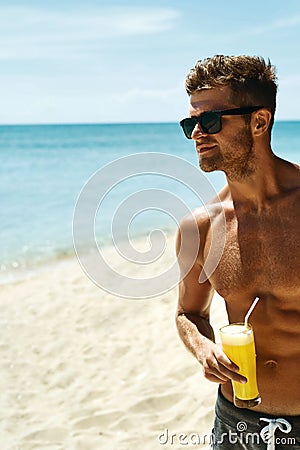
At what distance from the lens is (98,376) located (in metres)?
5.39

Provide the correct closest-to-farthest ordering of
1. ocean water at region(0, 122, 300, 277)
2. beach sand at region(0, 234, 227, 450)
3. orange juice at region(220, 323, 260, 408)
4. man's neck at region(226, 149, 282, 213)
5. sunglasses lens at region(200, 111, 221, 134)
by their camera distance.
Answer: orange juice at region(220, 323, 260, 408) → sunglasses lens at region(200, 111, 221, 134) → man's neck at region(226, 149, 282, 213) → beach sand at region(0, 234, 227, 450) → ocean water at region(0, 122, 300, 277)

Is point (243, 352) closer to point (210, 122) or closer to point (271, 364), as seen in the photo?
point (271, 364)

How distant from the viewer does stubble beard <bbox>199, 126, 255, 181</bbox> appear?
2.26 m

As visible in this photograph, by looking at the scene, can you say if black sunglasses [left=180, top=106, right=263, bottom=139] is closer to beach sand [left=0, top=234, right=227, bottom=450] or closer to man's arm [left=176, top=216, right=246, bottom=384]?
man's arm [left=176, top=216, right=246, bottom=384]

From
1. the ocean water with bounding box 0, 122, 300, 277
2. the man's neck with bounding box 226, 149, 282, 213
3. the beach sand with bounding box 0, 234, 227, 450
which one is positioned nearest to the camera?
the man's neck with bounding box 226, 149, 282, 213

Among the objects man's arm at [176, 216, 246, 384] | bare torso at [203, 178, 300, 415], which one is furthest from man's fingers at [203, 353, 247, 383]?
bare torso at [203, 178, 300, 415]

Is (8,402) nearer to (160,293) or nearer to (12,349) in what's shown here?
(12,349)

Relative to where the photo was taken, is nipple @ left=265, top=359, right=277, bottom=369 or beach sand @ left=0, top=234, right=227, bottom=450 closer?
nipple @ left=265, top=359, right=277, bottom=369

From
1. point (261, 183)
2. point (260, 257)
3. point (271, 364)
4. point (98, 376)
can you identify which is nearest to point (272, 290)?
point (260, 257)

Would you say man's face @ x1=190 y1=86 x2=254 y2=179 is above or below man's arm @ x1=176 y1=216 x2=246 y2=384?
above

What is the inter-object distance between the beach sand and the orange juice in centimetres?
216

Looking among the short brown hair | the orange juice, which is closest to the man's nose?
the short brown hair

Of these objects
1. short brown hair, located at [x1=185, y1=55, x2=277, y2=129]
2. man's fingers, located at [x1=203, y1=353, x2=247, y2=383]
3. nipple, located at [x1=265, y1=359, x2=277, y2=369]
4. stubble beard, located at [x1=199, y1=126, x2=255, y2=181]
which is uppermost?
short brown hair, located at [x1=185, y1=55, x2=277, y2=129]

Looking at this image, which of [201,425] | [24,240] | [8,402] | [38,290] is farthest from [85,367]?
[24,240]
